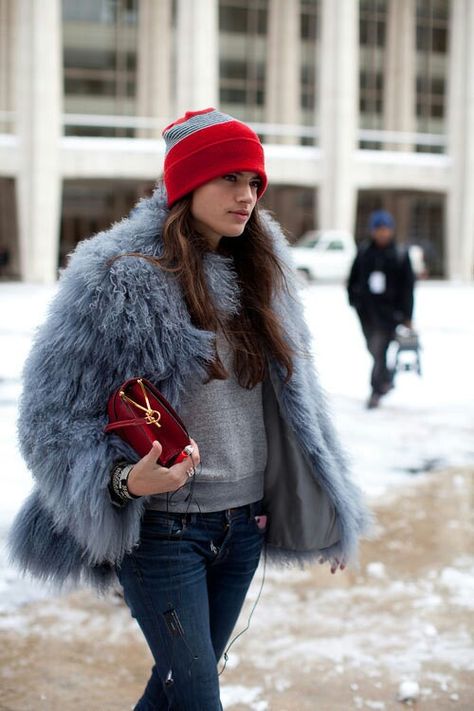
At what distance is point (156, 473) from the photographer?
1821mm

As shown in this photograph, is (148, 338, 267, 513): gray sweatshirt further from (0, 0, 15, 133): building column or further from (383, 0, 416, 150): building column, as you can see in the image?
(383, 0, 416, 150): building column

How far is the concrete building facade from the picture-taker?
28.7 m

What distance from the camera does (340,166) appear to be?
31078 mm

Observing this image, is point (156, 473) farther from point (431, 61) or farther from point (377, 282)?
point (431, 61)

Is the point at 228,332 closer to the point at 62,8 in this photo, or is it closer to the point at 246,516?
the point at 246,516

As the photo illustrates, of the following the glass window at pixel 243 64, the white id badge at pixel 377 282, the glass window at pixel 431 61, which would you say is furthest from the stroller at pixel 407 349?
the glass window at pixel 431 61

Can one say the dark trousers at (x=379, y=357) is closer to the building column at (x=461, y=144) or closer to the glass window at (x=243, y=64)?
the building column at (x=461, y=144)

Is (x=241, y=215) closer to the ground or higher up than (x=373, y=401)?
higher up

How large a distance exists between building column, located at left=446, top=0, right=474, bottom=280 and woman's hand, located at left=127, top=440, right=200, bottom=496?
32.8 metres

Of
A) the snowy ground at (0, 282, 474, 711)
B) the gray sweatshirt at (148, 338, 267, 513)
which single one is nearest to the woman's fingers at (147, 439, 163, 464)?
the gray sweatshirt at (148, 338, 267, 513)

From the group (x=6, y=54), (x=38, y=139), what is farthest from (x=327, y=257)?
(x=6, y=54)

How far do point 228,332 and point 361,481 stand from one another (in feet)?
14.0

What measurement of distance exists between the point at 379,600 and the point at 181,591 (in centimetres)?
243

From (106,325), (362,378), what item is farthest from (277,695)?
(362,378)
